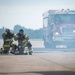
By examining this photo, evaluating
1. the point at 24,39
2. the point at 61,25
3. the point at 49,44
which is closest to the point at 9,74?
the point at 24,39

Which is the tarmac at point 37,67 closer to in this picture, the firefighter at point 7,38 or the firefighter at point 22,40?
the firefighter at point 22,40

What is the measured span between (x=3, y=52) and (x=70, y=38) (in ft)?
30.6

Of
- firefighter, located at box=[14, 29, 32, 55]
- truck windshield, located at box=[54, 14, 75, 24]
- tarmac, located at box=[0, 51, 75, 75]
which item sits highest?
truck windshield, located at box=[54, 14, 75, 24]

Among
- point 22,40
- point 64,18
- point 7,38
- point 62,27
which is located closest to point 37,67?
point 22,40

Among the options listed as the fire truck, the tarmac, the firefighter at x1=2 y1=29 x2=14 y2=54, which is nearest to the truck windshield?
the fire truck

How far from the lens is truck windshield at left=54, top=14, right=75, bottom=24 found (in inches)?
1054

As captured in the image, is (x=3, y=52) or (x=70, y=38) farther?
(x=70, y=38)

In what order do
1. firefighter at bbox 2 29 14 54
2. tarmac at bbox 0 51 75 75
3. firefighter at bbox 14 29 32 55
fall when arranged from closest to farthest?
tarmac at bbox 0 51 75 75 < firefighter at bbox 14 29 32 55 < firefighter at bbox 2 29 14 54

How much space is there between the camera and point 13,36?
19.0 meters

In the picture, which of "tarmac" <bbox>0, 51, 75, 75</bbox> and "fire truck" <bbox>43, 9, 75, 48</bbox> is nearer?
"tarmac" <bbox>0, 51, 75, 75</bbox>

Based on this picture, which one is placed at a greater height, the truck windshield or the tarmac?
the truck windshield

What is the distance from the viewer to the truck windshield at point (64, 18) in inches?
1054

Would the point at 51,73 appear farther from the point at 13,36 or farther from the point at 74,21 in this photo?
the point at 74,21

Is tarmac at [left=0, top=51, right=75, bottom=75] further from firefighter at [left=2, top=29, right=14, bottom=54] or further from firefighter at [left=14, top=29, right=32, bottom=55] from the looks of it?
firefighter at [left=2, top=29, right=14, bottom=54]
